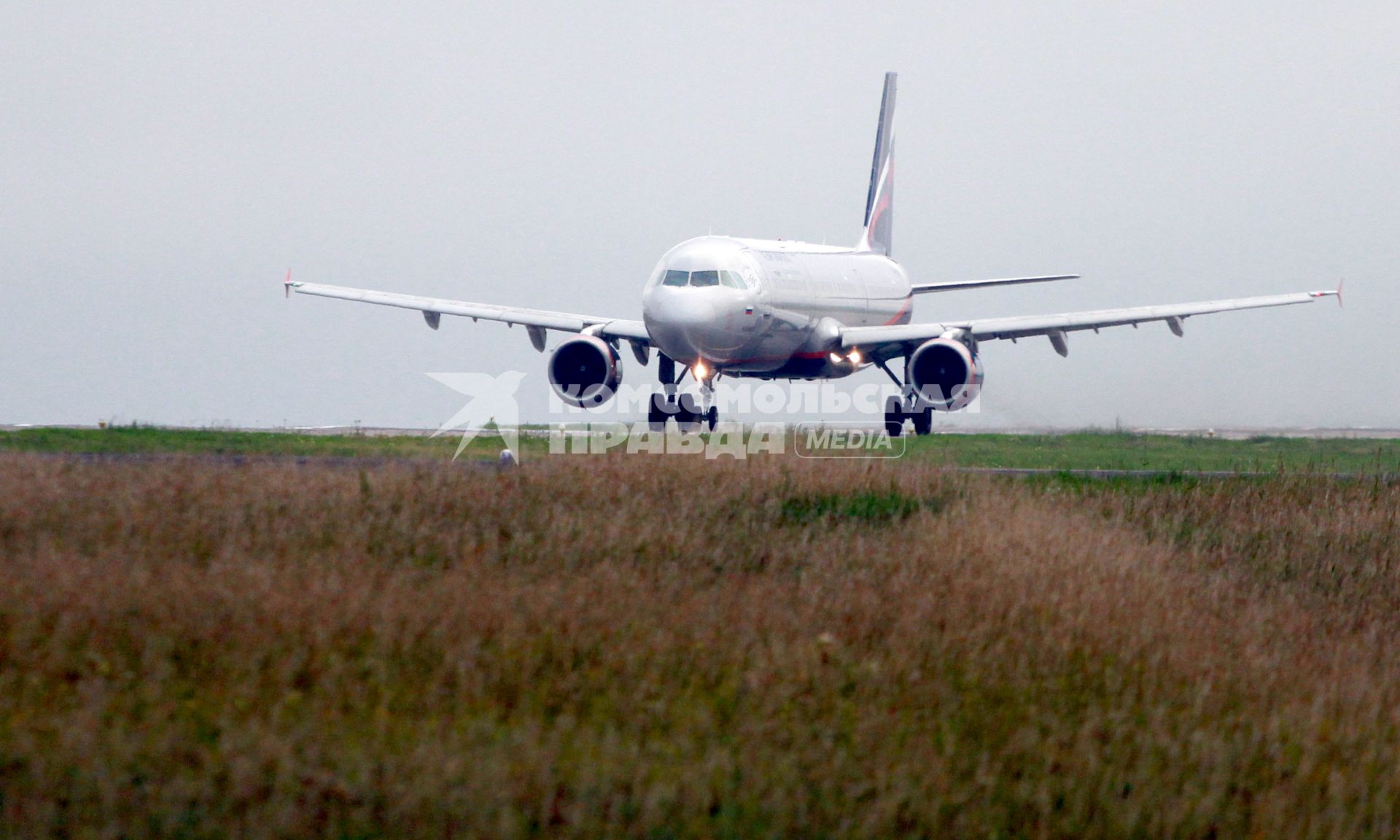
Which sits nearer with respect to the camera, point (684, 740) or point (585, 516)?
point (684, 740)

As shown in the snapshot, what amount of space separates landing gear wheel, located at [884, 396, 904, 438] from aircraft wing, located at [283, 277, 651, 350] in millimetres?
5403

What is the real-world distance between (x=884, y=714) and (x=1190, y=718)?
208cm

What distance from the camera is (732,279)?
3059cm

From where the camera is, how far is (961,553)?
13984 mm

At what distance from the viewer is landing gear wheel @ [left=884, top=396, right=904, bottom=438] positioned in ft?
105

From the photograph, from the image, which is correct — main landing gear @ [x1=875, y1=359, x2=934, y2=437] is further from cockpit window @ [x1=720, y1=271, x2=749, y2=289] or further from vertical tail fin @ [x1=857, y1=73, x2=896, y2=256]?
vertical tail fin @ [x1=857, y1=73, x2=896, y2=256]

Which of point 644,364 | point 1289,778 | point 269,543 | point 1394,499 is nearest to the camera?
point 1289,778

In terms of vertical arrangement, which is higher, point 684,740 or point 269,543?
point 269,543

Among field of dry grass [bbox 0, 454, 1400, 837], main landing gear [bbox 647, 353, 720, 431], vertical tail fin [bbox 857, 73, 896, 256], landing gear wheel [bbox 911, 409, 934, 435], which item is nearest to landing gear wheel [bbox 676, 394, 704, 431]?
main landing gear [bbox 647, 353, 720, 431]

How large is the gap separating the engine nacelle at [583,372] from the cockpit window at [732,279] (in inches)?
116

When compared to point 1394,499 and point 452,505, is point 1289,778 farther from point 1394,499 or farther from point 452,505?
point 1394,499

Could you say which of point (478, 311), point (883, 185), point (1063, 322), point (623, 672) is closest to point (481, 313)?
point (478, 311)

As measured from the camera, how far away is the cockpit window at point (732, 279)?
30.4 metres

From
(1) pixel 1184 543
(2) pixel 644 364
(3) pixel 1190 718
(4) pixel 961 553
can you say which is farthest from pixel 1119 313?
(3) pixel 1190 718
